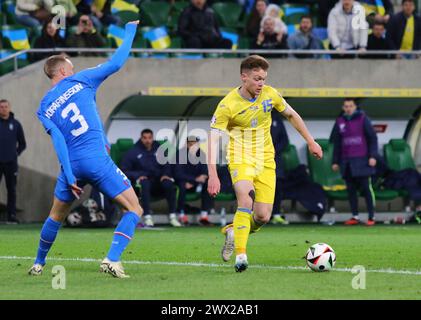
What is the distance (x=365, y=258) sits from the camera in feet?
39.6

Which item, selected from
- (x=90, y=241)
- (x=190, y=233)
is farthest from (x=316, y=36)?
(x=90, y=241)

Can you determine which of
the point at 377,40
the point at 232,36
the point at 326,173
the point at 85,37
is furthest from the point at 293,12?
the point at 85,37

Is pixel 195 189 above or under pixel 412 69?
under

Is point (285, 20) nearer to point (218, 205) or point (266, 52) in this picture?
point (266, 52)

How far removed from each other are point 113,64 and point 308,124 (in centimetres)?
1165

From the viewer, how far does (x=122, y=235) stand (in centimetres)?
995

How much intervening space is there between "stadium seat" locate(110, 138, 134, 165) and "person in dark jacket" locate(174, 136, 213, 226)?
0.93 metres

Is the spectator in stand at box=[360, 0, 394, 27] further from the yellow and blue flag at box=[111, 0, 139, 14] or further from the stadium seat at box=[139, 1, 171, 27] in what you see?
the yellow and blue flag at box=[111, 0, 139, 14]

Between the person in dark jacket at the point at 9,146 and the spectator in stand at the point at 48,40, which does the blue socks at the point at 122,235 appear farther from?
the spectator in stand at the point at 48,40

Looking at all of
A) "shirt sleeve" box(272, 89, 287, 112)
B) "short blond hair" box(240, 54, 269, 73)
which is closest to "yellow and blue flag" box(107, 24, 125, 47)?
"shirt sleeve" box(272, 89, 287, 112)

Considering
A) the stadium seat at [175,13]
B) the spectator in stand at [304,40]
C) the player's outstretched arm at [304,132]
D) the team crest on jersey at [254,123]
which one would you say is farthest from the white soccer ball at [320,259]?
the stadium seat at [175,13]

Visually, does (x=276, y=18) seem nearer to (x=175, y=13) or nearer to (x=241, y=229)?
(x=175, y=13)

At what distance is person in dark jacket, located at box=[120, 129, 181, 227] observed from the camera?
18984 millimetres
